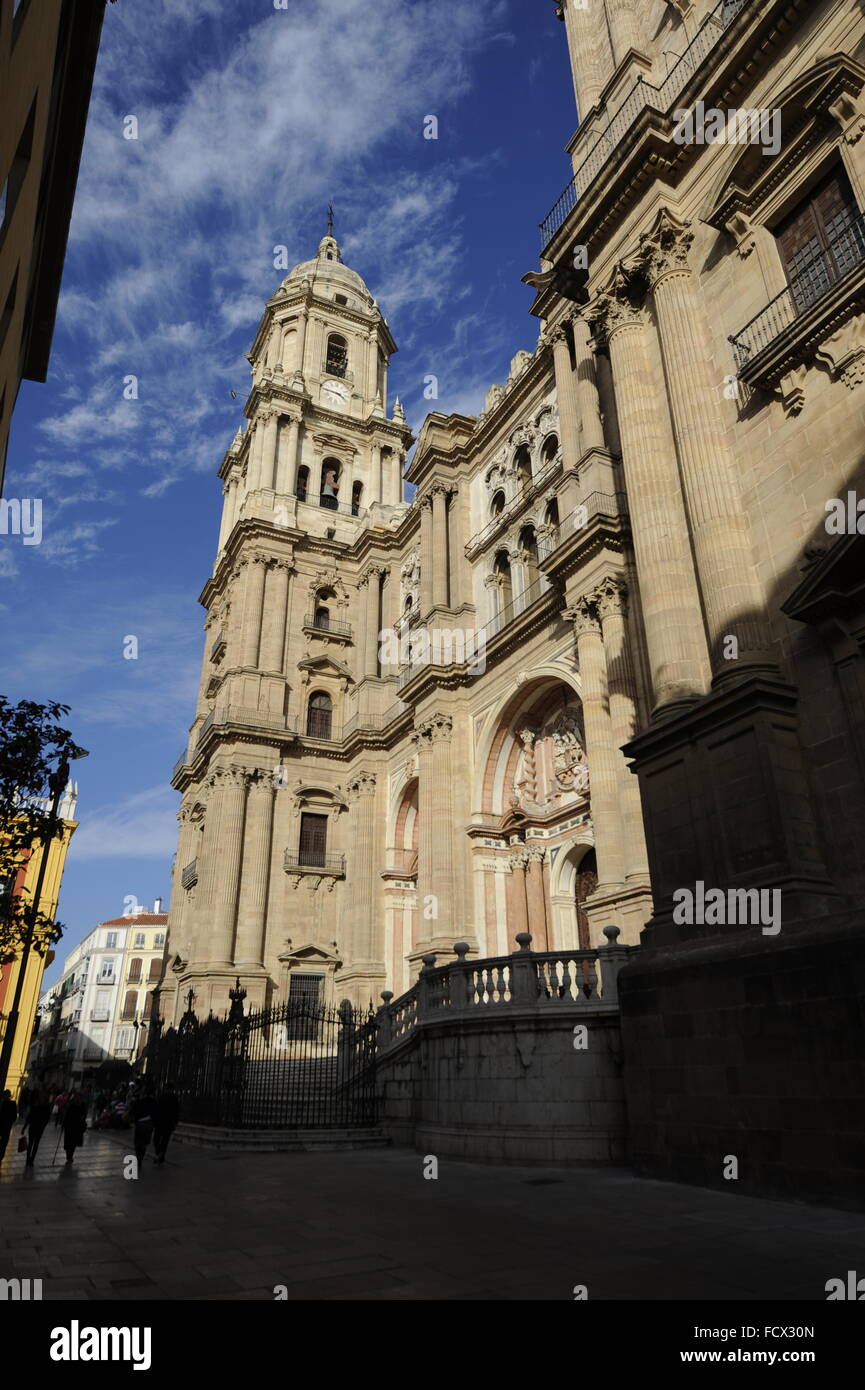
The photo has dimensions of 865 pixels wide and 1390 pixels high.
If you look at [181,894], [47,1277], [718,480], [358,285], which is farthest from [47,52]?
[358,285]

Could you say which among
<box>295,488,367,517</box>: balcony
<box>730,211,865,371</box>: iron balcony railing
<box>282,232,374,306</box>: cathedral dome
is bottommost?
<box>730,211,865,371</box>: iron balcony railing

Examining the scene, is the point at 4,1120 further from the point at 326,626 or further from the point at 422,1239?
the point at 326,626

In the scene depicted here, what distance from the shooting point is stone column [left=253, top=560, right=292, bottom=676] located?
34.7m

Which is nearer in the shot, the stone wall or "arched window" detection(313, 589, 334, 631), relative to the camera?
the stone wall

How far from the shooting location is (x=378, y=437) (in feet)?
139

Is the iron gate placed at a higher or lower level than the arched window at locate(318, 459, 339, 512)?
lower

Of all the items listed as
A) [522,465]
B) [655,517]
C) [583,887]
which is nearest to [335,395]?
[522,465]

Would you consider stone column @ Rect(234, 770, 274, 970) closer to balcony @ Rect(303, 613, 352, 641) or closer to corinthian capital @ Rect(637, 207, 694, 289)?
balcony @ Rect(303, 613, 352, 641)

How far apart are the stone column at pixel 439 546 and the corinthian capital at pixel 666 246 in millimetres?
14783

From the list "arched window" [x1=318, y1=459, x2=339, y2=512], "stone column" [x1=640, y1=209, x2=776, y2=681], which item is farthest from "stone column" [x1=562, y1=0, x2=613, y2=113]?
"arched window" [x1=318, y1=459, x2=339, y2=512]

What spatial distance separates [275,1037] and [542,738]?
1363 centimetres

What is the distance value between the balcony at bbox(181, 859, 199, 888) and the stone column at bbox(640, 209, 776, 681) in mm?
26624
